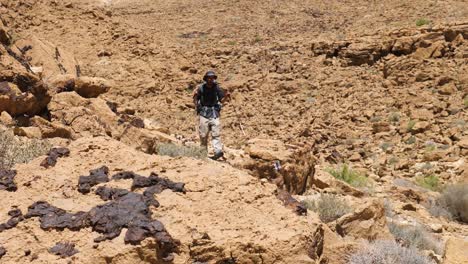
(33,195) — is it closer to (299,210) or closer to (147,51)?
(299,210)

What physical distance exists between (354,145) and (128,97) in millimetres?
6493

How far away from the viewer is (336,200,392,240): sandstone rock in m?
4.61

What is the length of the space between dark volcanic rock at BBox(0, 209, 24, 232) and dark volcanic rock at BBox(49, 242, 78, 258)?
0.39 metres

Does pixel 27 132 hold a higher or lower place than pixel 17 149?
lower

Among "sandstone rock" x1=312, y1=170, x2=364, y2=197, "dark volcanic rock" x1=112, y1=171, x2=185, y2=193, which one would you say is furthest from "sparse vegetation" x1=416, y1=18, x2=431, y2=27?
"dark volcanic rock" x1=112, y1=171, x2=185, y2=193

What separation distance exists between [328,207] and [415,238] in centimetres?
90

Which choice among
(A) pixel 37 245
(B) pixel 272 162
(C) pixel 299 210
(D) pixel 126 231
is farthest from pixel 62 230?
(B) pixel 272 162

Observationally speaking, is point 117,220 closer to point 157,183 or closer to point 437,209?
point 157,183

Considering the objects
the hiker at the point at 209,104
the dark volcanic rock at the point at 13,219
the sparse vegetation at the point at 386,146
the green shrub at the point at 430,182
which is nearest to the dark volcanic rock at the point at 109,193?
the dark volcanic rock at the point at 13,219

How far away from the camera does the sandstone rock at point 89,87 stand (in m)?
8.45

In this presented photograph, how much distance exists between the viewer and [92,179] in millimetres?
4059

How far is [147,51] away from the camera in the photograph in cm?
1680

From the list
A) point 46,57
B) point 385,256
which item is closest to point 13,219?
point 385,256

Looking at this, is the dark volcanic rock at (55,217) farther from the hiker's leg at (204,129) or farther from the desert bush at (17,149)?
the hiker's leg at (204,129)
